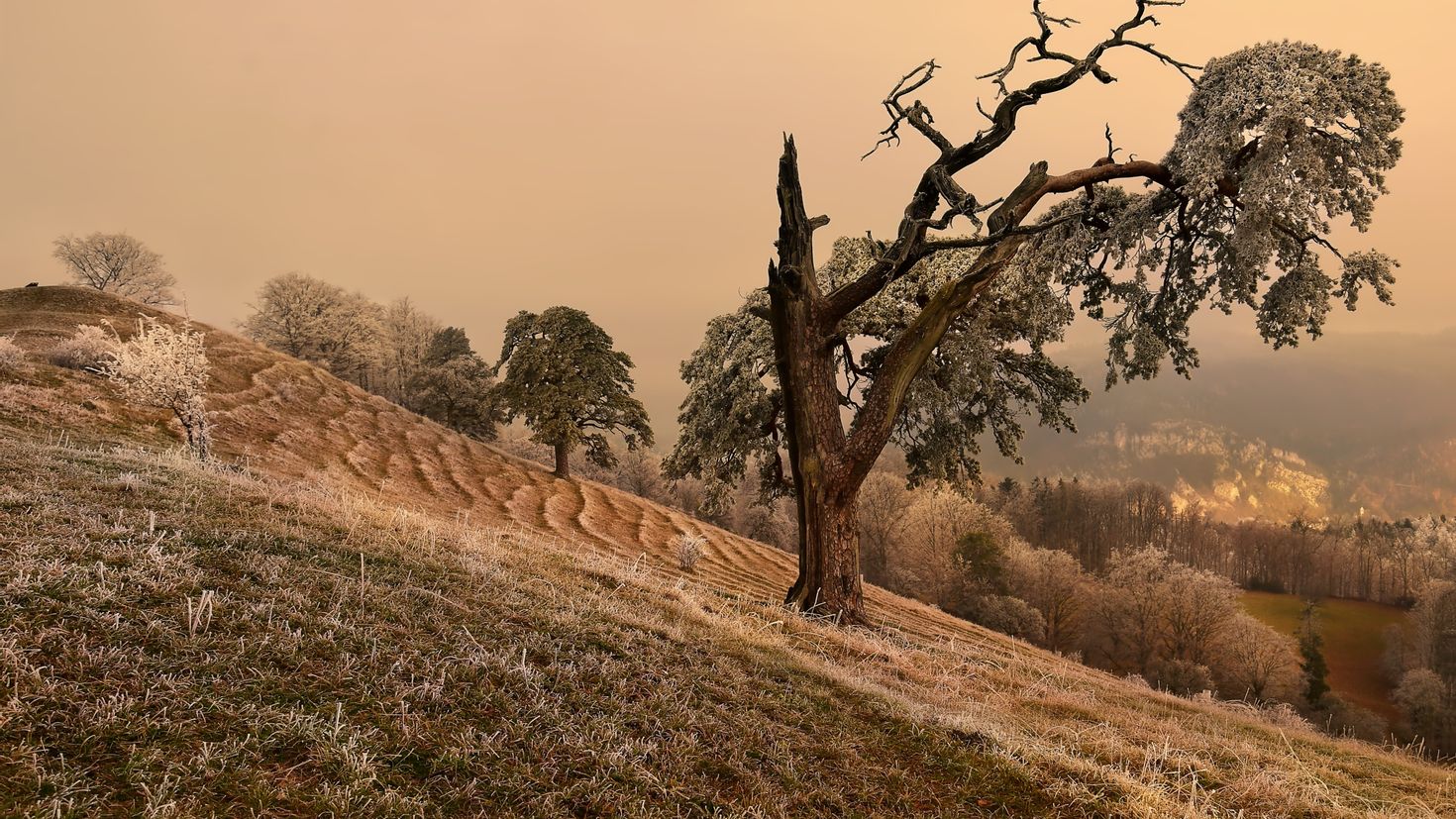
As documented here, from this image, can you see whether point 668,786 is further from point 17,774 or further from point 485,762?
point 17,774

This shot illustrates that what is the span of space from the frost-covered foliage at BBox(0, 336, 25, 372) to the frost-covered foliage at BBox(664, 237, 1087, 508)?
2311 cm

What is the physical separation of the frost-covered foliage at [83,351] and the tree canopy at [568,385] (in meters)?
17.1

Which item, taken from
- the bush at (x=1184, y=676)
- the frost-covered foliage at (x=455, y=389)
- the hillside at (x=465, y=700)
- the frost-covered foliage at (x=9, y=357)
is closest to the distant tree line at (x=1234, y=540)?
the bush at (x=1184, y=676)

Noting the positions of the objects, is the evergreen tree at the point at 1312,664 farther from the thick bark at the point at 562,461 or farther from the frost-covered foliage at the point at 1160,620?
the thick bark at the point at 562,461

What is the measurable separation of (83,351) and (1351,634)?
122 m

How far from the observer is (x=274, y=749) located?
2828mm

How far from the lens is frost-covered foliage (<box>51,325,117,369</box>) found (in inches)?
1016

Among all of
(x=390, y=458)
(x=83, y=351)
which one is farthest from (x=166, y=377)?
(x=390, y=458)

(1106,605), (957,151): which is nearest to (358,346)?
(957,151)

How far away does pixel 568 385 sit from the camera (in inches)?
1479

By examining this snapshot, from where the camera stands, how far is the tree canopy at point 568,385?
37.2m

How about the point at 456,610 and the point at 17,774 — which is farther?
the point at 456,610

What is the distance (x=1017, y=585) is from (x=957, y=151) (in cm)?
5712

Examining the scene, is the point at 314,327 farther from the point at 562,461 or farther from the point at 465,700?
the point at 465,700
